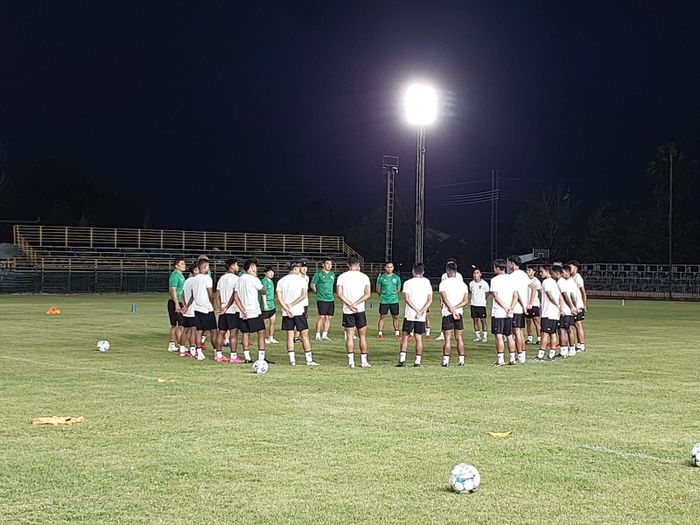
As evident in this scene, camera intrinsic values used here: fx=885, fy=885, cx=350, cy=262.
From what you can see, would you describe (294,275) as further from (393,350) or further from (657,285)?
(657,285)

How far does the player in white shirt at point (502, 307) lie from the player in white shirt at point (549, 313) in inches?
47.5

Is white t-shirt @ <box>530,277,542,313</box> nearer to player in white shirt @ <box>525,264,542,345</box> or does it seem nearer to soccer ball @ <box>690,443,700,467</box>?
player in white shirt @ <box>525,264,542,345</box>

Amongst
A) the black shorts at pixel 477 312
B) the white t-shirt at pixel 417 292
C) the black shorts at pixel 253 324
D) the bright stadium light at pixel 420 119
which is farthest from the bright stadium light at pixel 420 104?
the black shorts at pixel 253 324

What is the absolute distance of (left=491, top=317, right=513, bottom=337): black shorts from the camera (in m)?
16.6

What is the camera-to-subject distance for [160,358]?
696 inches

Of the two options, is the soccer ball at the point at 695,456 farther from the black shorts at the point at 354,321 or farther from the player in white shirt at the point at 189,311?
the player in white shirt at the point at 189,311

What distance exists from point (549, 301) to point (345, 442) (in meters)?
9.77

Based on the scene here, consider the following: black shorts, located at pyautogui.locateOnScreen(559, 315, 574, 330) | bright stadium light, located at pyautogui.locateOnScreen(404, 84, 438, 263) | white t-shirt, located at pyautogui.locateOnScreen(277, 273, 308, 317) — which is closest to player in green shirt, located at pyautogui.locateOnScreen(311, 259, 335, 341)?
white t-shirt, located at pyautogui.locateOnScreen(277, 273, 308, 317)

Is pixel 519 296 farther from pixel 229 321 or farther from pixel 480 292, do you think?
pixel 229 321

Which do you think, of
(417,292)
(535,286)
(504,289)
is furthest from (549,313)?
(417,292)

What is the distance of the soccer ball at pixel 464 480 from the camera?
703cm

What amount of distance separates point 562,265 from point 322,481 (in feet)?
39.8

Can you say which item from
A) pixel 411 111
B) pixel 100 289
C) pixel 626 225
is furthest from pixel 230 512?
pixel 626 225

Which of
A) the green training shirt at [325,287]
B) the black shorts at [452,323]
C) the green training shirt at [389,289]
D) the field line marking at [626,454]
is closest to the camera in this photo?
the field line marking at [626,454]
